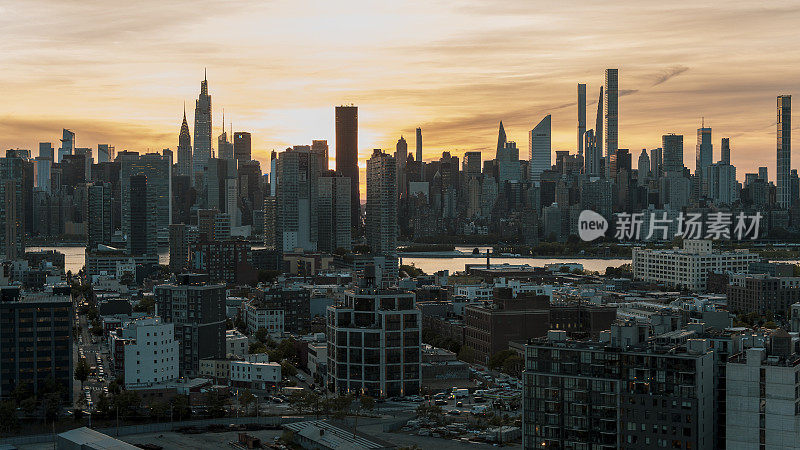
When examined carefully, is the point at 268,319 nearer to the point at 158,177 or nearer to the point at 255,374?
the point at 255,374

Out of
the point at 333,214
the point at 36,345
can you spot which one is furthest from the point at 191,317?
the point at 333,214

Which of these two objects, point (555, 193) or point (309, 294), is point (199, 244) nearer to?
point (309, 294)

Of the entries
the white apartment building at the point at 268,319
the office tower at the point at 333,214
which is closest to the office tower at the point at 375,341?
the white apartment building at the point at 268,319

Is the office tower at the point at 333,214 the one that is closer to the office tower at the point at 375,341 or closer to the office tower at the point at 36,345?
the office tower at the point at 36,345

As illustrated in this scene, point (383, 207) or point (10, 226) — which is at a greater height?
point (383, 207)

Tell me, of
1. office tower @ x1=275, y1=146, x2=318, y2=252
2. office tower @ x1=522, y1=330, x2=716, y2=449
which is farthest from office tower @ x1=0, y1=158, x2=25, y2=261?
office tower @ x1=522, y1=330, x2=716, y2=449

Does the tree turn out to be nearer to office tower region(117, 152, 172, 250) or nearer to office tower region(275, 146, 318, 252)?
office tower region(275, 146, 318, 252)
